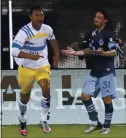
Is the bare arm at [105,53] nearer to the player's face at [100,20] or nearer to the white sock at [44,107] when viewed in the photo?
the player's face at [100,20]

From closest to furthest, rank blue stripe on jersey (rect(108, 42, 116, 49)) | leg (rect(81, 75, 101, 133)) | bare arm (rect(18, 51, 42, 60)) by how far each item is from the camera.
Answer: bare arm (rect(18, 51, 42, 60)) < blue stripe on jersey (rect(108, 42, 116, 49)) < leg (rect(81, 75, 101, 133))

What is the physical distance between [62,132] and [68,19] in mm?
1889

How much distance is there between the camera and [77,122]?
11.0 m

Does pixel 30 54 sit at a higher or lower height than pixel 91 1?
lower

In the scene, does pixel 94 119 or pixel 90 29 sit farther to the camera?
pixel 90 29

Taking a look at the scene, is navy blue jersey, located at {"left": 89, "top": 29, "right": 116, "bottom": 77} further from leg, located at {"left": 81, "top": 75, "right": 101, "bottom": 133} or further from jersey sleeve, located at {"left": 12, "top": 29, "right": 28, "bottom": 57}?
jersey sleeve, located at {"left": 12, "top": 29, "right": 28, "bottom": 57}

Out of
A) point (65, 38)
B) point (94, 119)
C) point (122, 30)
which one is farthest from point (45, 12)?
point (94, 119)

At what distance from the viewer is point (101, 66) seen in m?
9.65

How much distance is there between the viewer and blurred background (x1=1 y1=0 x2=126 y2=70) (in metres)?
10.8

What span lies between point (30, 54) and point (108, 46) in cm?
107

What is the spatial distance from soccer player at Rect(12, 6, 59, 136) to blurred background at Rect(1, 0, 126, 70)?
1201 millimetres

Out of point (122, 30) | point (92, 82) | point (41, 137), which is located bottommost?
point (41, 137)

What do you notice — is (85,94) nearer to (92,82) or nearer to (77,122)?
(92,82)

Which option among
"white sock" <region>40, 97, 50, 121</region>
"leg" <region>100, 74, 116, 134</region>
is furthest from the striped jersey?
"leg" <region>100, 74, 116, 134</region>
